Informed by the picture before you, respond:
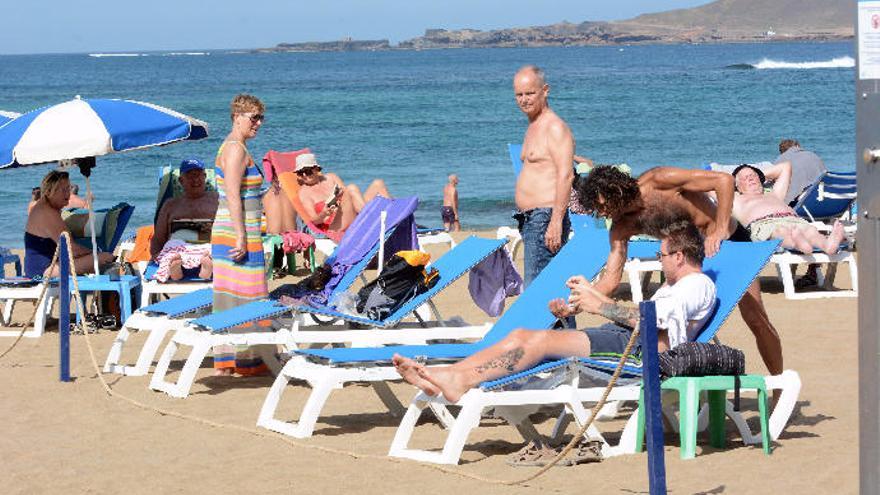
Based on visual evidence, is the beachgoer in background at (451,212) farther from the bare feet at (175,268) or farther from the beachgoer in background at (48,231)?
the bare feet at (175,268)

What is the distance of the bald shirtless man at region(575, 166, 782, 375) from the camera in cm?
586

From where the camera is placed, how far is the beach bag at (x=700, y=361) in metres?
5.68

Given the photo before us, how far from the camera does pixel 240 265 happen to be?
25.4 ft

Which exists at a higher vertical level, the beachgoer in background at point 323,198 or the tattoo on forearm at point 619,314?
the tattoo on forearm at point 619,314

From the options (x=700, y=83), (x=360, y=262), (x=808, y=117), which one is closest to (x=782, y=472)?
(x=360, y=262)

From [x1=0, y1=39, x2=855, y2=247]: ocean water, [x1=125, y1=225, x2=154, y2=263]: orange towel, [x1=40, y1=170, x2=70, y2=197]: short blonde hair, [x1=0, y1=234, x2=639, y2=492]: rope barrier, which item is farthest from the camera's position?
[x1=0, y1=39, x2=855, y2=247]: ocean water

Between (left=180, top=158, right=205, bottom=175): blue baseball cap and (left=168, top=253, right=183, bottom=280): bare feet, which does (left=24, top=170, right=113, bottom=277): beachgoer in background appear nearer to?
(left=168, top=253, right=183, bottom=280): bare feet

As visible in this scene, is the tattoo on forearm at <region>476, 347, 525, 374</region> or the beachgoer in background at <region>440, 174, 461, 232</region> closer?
the tattoo on forearm at <region>476, 347, 525, 374</region>

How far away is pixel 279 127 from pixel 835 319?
113ft

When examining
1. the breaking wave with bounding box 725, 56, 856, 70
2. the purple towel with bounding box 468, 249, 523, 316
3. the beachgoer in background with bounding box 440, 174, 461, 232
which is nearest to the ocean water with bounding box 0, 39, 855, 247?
the beachgoer in background with bounding box 440, 174, 461, 232

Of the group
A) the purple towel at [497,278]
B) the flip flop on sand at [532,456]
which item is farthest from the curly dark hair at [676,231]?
the purple towel at [497,278]

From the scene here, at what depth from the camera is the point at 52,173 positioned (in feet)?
32.2

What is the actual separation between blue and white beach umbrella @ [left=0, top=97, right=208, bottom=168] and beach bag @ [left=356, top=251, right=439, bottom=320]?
8.46ft

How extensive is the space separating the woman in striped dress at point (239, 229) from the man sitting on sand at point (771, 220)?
375 cm
